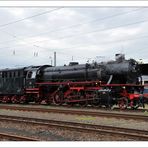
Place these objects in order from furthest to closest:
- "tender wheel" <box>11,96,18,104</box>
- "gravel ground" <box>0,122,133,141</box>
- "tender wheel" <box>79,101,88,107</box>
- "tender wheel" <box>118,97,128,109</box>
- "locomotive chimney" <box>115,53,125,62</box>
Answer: "tender wheel" <box>11,96,18,104</box> → "tender wheel" <box>79,101,88,107</box> → "locomotive chimney" <box>115,53,125,62</box> → "tender wheel" <box>118,97,128,109</box> → "gravel ground" <box>0,122,133,141</box>

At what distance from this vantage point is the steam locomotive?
68.7 ft

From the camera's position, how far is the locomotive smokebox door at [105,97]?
2067 cm

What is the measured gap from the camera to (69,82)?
24.2 meters

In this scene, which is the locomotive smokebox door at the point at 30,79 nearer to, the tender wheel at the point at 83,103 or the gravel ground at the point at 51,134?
the tender wheel at the point at 83,103

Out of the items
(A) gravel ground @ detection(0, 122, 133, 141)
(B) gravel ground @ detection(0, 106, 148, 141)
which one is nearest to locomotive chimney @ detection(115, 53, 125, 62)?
(B) gravel ground @ detection(0, 106, 148, 141)

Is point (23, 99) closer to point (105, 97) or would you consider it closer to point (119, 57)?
point (105, 97)

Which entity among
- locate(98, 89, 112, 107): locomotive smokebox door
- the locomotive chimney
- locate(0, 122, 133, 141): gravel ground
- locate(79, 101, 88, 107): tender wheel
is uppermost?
the locomotive chimney

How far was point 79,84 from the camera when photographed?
76.7ft

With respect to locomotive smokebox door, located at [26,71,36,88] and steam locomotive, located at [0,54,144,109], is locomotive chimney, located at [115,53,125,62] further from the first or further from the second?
locomotive smokebox door, located at [26,71,36,88]

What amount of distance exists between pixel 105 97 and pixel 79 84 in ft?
10.4

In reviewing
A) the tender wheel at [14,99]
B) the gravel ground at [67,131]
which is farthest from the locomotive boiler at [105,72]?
the tender wheel at [14,99]

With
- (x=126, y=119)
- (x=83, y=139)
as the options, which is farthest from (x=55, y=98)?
(x=83, y=139)

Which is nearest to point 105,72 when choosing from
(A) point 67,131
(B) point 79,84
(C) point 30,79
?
(B) point 79,84

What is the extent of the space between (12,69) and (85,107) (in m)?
10.5
